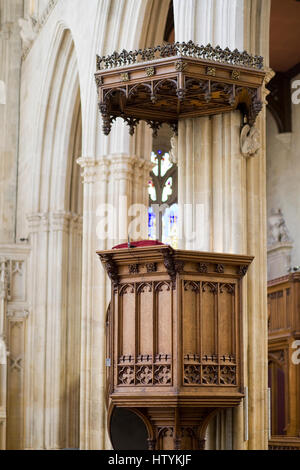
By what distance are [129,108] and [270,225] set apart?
10931 mm

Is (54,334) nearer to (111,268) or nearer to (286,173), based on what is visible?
(286,173)

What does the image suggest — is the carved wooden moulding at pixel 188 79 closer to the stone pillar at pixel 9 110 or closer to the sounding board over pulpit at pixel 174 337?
the sounding board over pulpit at pixel 174 337

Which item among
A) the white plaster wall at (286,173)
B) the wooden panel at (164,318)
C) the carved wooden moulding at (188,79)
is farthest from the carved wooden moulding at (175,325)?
the white plaster wall at (286,173)

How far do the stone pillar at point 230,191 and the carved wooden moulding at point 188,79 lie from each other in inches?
15.1

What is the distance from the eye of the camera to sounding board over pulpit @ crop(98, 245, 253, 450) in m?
9.38

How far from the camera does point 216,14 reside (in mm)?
11430

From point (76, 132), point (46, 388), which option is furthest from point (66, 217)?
point (46, 388)

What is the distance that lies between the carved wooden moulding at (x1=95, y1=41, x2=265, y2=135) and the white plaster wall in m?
10.5

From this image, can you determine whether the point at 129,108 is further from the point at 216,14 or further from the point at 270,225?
the point at 270,225

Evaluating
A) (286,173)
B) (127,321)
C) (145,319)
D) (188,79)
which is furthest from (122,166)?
(286,173)

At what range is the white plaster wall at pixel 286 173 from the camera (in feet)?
70.0

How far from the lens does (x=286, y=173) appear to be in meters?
21.9

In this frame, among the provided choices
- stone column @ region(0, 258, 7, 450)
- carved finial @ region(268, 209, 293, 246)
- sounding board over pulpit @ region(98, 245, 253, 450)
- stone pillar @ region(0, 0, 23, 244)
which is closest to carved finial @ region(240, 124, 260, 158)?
sounding board over pulpit @ region(98, 245, 253, 450)
